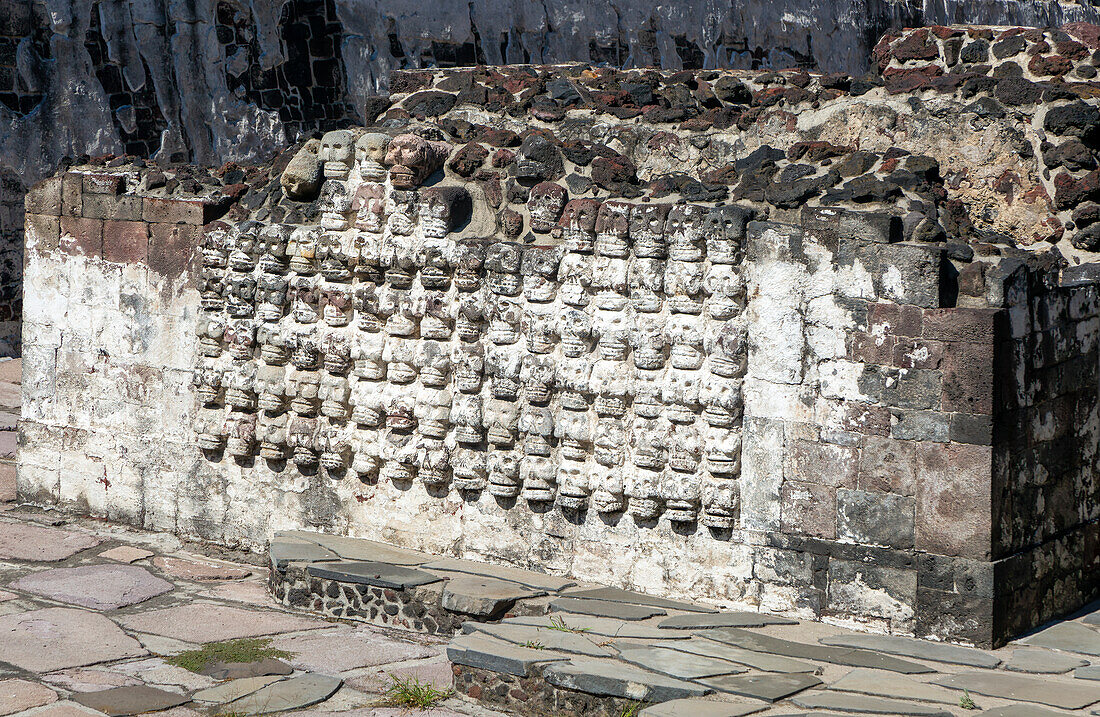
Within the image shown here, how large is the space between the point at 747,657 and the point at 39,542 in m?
4.13

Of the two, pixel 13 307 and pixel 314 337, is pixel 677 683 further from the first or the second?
pixel 13 307

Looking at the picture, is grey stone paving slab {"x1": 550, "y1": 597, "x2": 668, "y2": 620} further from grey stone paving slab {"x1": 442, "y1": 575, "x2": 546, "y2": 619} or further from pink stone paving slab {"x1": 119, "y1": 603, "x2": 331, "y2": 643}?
pink stone paving slab {"x1": 119, "y1": 603, "x2": 331, "y2": 643}

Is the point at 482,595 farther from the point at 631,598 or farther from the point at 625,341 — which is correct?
the point at 625,341

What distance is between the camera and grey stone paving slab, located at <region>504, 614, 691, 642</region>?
4523 mm

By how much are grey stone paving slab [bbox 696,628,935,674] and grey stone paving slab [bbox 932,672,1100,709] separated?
144mm

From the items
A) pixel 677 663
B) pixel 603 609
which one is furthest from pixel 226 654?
pixel 677 663

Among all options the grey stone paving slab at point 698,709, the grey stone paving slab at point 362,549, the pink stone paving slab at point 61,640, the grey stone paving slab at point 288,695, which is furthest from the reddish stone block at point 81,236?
the grey stone paving slab at point 698,709

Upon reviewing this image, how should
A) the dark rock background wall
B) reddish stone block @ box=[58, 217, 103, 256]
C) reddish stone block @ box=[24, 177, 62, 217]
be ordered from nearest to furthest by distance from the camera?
reddish stone block @ box=[58, 217, 103, 256] < reddish stone block @ box=[24, 177, 62, 217] < the dark rock background wall

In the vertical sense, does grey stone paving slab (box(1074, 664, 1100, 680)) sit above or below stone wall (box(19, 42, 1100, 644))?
below

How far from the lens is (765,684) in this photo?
13.1 ft

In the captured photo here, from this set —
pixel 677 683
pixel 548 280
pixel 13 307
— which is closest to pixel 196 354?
pixel 548 280

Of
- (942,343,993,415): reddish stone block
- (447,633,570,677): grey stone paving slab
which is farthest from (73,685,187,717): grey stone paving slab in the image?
(942,343,993,415): reddish stone block

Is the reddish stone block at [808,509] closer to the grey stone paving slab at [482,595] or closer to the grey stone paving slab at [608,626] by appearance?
the grey stone paving slab at [608,626]

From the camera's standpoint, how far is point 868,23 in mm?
16766
